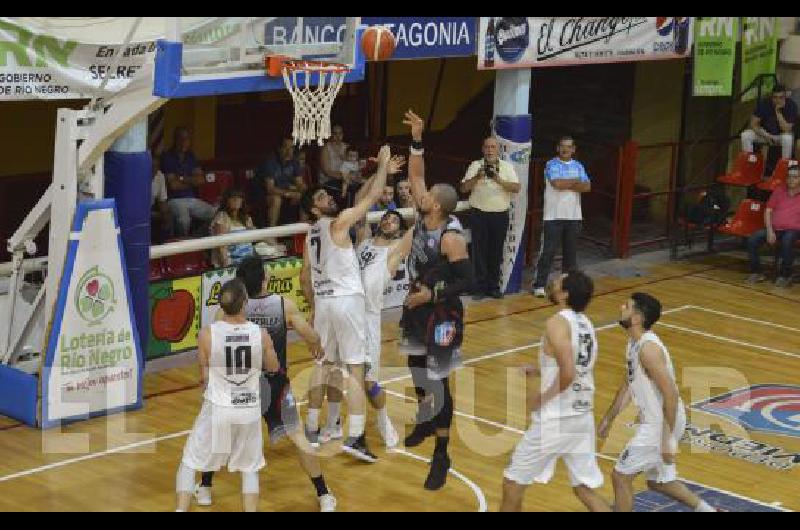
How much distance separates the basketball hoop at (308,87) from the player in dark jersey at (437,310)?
1.53 m

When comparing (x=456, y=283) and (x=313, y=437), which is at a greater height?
(x=456, y=283)

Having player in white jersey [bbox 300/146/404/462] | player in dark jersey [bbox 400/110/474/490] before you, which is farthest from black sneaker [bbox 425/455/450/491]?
player in white jersey [bbox 300/146/404/462]

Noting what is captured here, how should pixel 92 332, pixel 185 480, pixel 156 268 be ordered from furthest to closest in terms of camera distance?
pixel 156 268 < pixel 92 332 < pixel 185 480

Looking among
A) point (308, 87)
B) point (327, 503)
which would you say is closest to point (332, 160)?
point (308, 87)

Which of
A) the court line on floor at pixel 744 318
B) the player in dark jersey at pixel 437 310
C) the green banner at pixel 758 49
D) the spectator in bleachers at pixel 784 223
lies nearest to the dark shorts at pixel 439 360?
the player in dark jersey at pixel 437 310

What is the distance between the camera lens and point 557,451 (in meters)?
9.72

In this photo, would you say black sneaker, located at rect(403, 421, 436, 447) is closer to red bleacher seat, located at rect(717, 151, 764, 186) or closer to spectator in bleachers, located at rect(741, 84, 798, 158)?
red bleacher seat, located at rect(717, 151, 764, 186)

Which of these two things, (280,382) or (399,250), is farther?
(399,250)

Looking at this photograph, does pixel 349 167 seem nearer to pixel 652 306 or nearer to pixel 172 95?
pixel 172 95

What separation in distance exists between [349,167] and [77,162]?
273 inches

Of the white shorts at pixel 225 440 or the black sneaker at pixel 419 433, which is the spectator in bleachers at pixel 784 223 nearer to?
the black sneaker at pixel 419 433

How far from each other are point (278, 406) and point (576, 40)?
8338 millimetres

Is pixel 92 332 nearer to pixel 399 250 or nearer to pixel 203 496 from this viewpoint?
pixel 203 496

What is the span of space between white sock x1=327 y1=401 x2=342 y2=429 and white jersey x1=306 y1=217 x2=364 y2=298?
953 mm
